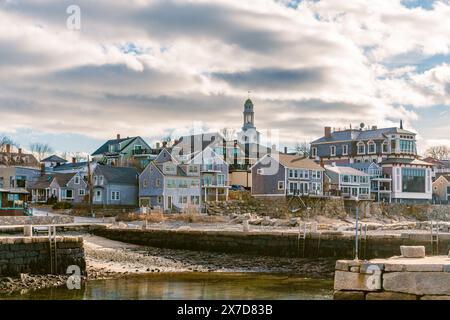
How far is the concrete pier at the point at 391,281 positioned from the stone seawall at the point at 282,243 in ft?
68.4

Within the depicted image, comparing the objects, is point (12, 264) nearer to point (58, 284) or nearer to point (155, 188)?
point (58, 284)

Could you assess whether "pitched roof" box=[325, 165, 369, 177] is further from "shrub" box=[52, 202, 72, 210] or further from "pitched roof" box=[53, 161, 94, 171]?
"pitched roof" box=[53, 161, 94, 171]

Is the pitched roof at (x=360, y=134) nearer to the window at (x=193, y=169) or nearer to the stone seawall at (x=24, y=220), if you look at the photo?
the window at (x=193, y=169)

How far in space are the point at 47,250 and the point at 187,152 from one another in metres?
59.3

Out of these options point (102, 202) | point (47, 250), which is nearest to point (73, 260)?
point (47, 250)

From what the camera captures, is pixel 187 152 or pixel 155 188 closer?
pixel 155 188

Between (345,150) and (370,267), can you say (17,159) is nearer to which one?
(345,150)

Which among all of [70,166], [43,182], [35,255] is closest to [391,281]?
[35,255]

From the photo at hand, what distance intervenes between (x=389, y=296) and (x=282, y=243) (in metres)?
24.1

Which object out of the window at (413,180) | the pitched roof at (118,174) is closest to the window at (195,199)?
the pitched roof at (118,174)

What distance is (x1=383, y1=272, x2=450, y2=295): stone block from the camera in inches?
504

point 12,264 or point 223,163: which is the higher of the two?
point 223,163

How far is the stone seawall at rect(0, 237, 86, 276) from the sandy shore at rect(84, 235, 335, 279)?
4.23 feet

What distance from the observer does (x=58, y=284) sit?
25438mm
